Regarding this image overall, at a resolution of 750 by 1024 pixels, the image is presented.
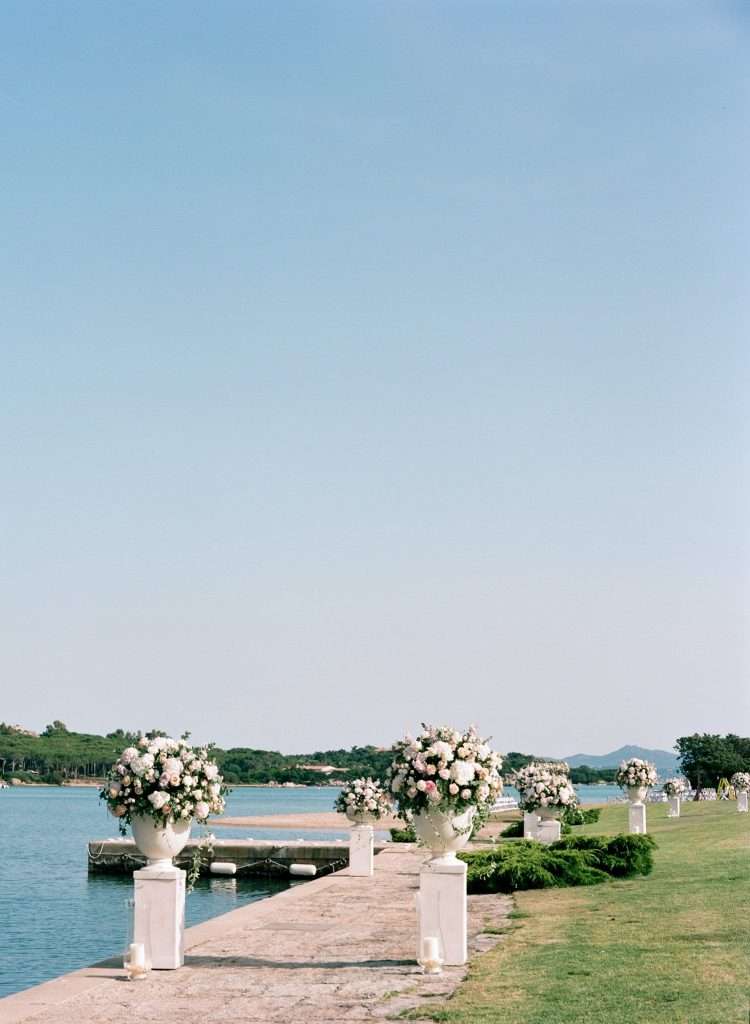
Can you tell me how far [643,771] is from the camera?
39.7m

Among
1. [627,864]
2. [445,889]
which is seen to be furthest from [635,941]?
[627,864]

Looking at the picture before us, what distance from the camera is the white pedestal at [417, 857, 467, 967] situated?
47.0 feet

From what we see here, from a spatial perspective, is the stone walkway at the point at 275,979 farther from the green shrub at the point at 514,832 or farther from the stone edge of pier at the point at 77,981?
the green shrub at the point at 514,832

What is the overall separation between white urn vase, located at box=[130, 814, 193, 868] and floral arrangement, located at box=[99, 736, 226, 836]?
86 mm

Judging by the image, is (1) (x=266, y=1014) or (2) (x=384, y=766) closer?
(1) (x=266, y=1014)

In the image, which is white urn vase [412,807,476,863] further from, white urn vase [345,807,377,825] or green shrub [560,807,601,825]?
green shrub [560,807,601,825]

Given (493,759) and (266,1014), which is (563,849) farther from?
(266,1014)

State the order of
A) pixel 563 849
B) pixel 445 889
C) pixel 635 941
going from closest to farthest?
pixel 445 889
pixel 635 941
pixel 563 849

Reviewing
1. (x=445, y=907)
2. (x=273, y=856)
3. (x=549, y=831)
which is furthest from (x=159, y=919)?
(x=273, y=856)

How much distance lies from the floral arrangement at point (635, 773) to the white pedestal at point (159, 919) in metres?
27.1

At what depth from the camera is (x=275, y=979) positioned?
1397cm

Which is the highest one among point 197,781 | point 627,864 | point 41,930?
point 197,781

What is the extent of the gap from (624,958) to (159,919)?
5.49 metres

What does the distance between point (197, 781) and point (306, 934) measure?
4298mm
